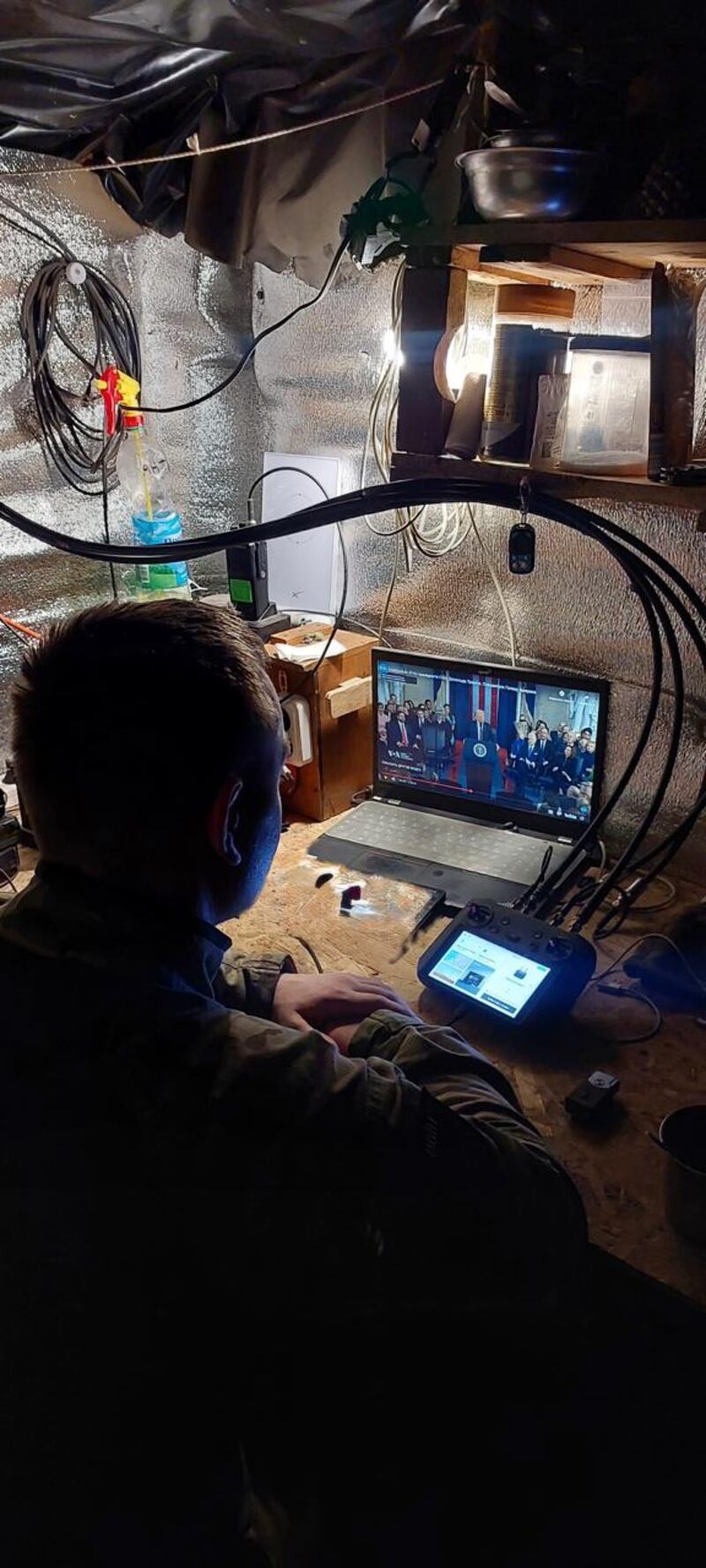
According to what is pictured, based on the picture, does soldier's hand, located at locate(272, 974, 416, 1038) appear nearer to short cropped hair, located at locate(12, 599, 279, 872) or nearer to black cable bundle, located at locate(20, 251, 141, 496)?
short cropped hair, located at locate(12, 599, 279, 872)

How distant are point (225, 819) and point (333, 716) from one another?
1.17 m

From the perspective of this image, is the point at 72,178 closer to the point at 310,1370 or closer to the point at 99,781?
the point at 99,781

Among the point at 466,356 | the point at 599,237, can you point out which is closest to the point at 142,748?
the point at 599,237

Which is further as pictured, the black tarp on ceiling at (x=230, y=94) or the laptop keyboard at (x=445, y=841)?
the laptop keyboard at (x=445, y=841)

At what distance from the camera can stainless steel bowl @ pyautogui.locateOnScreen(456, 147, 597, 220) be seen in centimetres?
117

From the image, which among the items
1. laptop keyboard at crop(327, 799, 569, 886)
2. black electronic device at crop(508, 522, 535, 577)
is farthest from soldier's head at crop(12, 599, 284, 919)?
laptop keyboard at crop(327, 799, 569, 886)

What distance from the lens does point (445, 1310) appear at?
88cm

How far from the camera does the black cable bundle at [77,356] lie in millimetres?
1986

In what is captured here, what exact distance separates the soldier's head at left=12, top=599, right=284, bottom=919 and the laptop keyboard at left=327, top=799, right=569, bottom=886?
990 millimetres

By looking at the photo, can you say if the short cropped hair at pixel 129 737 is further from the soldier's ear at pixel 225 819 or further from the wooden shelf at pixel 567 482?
the wooden shelf at pixel 567 482

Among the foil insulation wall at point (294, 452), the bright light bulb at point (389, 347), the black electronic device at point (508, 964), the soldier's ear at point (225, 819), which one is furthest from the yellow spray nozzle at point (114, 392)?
the soldier's ear at point (225, 819)

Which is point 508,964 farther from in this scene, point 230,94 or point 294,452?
point 230,94

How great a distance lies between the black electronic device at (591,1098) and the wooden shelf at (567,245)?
1025mm

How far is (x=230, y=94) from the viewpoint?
5.59ft
